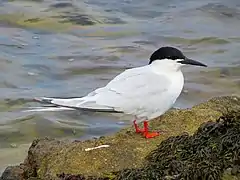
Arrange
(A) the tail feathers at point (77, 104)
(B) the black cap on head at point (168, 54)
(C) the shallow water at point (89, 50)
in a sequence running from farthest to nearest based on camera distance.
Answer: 1. (C) the shallow water at point (89, 50)
2. (B) the black cap on head at point (168, 54)
3. (A) the tail feathers at point (77, 104)

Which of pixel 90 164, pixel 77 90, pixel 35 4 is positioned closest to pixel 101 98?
pixel 90 164

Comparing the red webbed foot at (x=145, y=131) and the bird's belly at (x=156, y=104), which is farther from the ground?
the bird's belly at (x=156, y=104)

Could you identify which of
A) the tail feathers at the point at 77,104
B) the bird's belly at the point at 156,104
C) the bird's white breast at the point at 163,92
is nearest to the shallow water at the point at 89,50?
the tail feathers at the point at 77,104

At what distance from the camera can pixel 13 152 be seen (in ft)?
28.9

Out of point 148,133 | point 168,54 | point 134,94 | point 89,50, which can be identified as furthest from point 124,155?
point 89,50

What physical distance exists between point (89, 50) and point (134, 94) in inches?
265

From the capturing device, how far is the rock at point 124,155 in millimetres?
5371

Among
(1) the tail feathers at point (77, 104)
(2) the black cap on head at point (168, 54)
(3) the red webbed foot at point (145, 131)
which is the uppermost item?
(2) the black cap on head at point (168, 54)

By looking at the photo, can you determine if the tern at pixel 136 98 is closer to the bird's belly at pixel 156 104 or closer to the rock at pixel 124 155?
the bird's belly at pixel 156 104

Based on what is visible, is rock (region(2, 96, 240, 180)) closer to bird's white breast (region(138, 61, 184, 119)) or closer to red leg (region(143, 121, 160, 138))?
red leg (region(143, 121, 160, 138))

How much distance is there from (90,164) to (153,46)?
7.66 meters

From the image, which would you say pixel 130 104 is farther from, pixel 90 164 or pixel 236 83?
pixel 236 83

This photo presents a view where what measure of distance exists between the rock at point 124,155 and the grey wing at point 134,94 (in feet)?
0.82

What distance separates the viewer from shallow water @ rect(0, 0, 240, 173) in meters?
9.87
